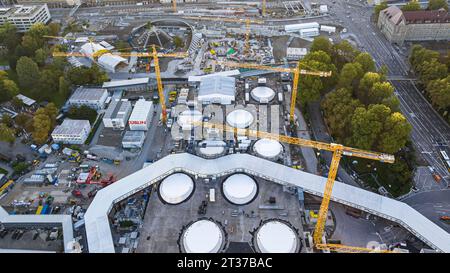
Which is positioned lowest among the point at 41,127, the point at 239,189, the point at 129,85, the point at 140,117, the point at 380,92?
the point at 239,189

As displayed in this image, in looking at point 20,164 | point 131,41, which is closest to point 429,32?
point 131,41

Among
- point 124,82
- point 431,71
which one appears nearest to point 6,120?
point 124,82

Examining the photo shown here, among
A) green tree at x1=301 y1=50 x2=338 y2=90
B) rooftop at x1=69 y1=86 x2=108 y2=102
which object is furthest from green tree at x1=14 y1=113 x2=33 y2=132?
green tree at x1=301 y1=50 x2=338 y2=90

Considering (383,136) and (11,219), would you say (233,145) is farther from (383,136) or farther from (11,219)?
(11,219)

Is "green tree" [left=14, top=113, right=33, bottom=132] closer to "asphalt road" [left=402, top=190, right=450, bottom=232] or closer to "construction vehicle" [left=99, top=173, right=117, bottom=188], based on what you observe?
"construction vehicle" [left=99, top=173, right=117, bottom=188]

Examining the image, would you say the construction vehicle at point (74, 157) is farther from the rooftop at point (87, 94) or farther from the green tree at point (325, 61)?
the green tree at point (325, 61)

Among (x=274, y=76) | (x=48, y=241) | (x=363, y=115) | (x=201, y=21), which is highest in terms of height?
(x=201, y=21)

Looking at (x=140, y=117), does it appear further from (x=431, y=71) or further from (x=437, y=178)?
(x=431, y=71)
